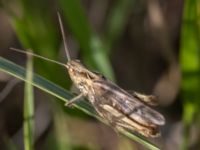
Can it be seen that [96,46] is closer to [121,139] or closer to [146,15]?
[121,139]

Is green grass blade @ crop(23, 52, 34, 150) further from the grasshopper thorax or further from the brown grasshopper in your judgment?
the grasshopper thorax

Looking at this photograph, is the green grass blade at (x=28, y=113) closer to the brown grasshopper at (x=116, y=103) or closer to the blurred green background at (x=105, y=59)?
the blurred green background at (x=105, y=59)

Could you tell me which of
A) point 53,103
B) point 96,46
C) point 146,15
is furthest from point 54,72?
point 146,15

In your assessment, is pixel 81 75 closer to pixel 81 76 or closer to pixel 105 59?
pixel 81 76

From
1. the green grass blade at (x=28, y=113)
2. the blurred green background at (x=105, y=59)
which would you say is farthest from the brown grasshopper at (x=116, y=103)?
the green grass blade at (x=28, y=113)

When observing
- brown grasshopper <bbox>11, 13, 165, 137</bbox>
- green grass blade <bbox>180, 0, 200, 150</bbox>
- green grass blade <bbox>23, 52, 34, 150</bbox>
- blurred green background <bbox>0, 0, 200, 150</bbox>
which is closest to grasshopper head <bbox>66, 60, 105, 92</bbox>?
brown grasshopper <bbox>11, 13, 165, 137</bbox>

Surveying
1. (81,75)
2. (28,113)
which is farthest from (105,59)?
(28,113)
